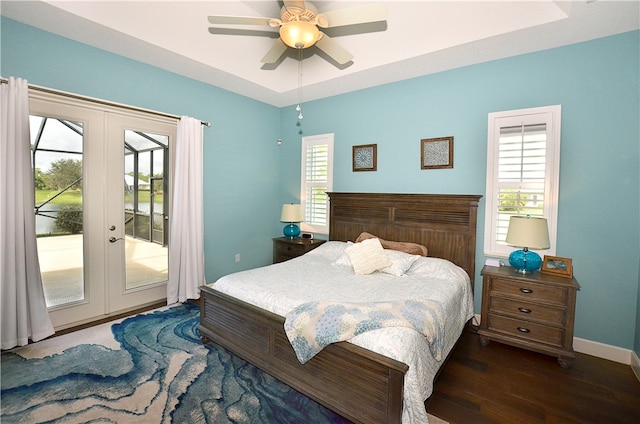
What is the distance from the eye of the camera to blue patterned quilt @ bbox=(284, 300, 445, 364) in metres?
1.88

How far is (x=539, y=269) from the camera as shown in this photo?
2.90m

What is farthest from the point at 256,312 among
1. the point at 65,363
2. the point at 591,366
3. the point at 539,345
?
the point at 591,366

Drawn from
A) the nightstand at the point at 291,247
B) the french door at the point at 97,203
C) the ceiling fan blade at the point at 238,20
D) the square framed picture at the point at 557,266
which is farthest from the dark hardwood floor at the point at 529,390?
the french door at the point at 97,203

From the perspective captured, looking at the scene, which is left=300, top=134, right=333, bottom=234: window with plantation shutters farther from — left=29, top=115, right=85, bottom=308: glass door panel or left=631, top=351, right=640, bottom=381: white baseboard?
left=631, top=351, right=640, bottom=381: white baseboard

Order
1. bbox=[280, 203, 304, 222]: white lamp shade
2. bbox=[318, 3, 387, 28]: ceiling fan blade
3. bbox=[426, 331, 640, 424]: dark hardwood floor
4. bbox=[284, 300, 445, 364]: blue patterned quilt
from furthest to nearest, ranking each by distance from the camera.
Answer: bbox=[280, 203, 304, 222]: white lamp shade < bbox=[318, 3, 387, 28]: ceiling fan blade < bbox=[426, 331, 640, 424]: dark hardwood floor < bbox=[284, 300, 445, 364]: blue patterned quilt

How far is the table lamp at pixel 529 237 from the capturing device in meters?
2.66

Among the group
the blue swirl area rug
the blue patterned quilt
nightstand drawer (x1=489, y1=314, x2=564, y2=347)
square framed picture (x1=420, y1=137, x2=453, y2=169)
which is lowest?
the blue swirl area rug

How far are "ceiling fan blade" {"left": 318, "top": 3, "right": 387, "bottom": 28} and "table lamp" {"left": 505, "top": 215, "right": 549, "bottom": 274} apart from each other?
2.09 metres

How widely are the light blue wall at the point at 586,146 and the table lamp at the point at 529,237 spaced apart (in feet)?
1.24

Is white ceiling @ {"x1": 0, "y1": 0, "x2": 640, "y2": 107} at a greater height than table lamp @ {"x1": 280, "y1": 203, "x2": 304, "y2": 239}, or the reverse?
white ceiling @ {"x1": 0, "y1": 0, "x2": 640, "y2": 107}

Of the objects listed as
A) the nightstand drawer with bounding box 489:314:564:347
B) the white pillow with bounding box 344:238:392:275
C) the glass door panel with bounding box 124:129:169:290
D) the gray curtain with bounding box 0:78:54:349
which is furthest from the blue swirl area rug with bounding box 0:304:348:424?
the nightstand drawer with bounding box 489:314:564:347

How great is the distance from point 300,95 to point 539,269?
366 cm

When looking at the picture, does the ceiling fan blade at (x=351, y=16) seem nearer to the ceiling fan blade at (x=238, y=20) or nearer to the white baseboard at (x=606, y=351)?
the ceiling fan blade at (x=238, y=20)

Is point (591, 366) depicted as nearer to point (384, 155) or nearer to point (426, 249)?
point (426, 249)
